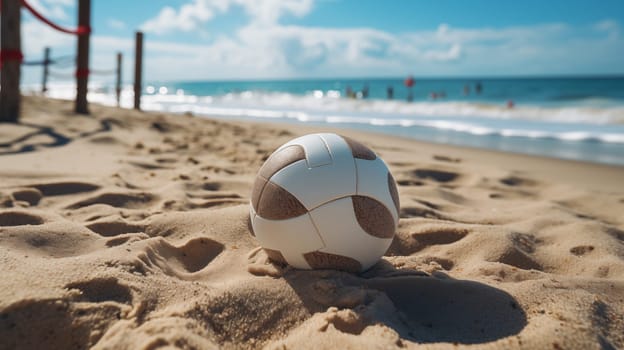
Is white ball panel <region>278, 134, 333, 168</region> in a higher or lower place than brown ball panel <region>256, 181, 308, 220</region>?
higher

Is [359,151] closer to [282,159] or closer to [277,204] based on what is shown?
[282,159]

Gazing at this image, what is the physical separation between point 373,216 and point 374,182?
0.60 ft

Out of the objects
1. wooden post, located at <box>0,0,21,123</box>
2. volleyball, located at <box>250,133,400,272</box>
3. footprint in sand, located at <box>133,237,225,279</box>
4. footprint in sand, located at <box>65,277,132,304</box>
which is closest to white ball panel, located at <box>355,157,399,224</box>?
volleyball, located at <box>250,133,400,272</box>

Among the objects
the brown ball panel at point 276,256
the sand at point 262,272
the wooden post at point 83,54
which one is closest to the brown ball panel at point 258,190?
the brown ball panel at point 276,256

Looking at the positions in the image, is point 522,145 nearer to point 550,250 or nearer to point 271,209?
point 550,250

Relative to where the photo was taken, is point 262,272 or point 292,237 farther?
point 262,272

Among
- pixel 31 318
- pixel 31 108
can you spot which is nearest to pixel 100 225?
pixel 31 318

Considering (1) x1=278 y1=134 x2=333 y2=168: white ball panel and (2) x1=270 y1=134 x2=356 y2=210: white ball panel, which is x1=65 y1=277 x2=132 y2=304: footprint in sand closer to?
(2) x1=270 y1=134 x2=356 y2=210: white ball panel

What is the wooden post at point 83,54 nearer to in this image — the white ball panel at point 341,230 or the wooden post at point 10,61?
the wooden post at point 10,61

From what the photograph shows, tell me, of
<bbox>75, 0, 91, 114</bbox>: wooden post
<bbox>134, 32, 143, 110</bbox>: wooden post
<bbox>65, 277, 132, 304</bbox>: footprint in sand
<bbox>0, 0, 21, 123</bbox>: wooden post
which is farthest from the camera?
<bbox>134, 32, 143, 110</bbox>: wooden post

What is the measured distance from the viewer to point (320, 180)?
2.48m

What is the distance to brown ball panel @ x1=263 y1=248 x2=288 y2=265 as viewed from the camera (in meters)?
2.62

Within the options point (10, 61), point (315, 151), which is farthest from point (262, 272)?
point (10, 61)

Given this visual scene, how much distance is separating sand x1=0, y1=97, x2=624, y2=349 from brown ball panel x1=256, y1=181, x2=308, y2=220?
1.05 ft
